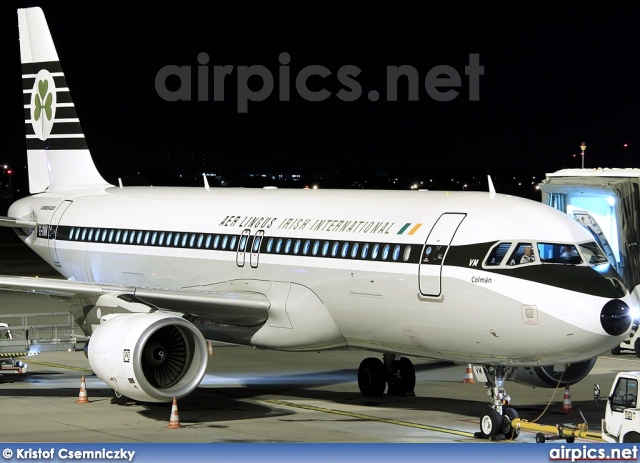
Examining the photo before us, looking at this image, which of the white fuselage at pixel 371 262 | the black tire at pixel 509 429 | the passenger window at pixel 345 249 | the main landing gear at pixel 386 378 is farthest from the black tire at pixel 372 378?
the black tire at pixel 509 429

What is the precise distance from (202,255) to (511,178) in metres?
149

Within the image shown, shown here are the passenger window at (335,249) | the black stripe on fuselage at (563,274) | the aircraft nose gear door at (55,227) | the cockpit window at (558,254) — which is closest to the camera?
the black stripe on fuselage at (563,274)

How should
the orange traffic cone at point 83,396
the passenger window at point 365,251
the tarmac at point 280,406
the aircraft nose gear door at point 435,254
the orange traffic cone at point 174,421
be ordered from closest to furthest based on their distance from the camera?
1. the tarmac at point 280,406
2. the aircraft nose gear door at point 435,254
3. the orange traffic cone at point 174,421
4. the passenger window at point 365,251
5. the orange traffic cone at point 83,396

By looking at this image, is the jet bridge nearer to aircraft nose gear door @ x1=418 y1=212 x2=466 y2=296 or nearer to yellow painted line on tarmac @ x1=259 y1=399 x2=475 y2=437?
aircraft nose gear door @ x1=418 y1=212 x2=466 y2=296

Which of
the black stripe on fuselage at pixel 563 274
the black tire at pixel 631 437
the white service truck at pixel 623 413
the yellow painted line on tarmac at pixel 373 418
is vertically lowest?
the yellow painted line on tarmac at pixel 373 418

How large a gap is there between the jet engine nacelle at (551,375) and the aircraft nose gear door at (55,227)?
12.2 metres

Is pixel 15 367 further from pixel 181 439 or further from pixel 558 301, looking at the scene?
pixel 558 301

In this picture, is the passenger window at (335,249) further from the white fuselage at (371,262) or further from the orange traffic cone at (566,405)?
the orange traffic cone at (566,405)

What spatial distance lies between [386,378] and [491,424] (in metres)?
5.23

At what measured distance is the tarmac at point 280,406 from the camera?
18.8 metres

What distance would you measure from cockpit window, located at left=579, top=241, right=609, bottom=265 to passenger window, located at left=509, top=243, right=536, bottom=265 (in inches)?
31.6

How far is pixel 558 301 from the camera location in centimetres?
1778

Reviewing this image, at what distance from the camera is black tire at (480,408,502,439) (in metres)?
18.2

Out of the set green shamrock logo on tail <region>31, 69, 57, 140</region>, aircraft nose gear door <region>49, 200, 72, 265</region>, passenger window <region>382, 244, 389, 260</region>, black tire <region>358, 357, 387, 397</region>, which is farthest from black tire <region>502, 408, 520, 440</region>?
green shamrock logo on tail <region>31, 69, 57, 140</region>
